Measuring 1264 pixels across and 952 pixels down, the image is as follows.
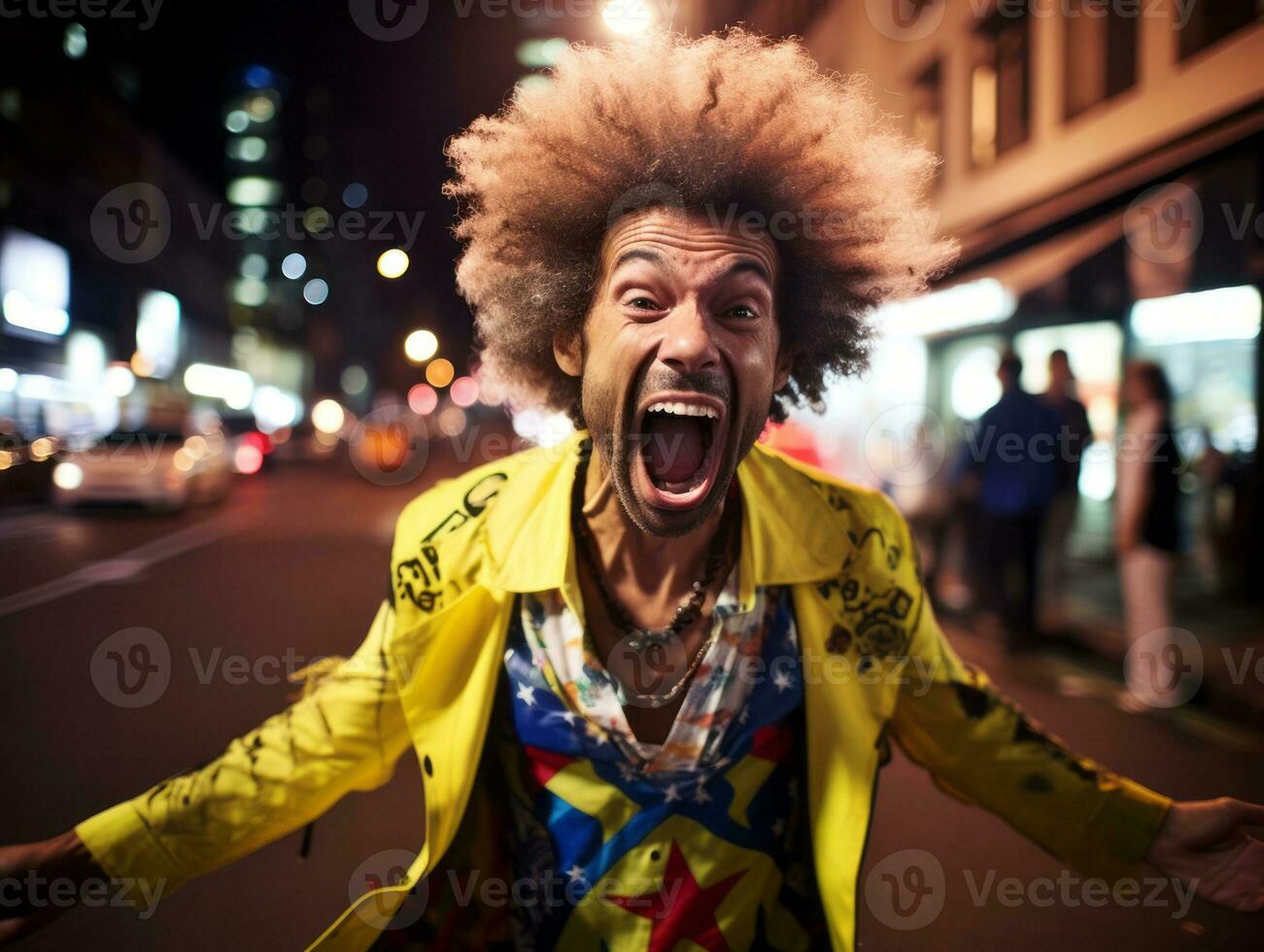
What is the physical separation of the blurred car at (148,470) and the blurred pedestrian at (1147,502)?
5518mm

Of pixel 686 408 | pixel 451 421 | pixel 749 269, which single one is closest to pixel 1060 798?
pixel 686 408

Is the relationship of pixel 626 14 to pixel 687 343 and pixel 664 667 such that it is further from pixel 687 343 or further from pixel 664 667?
pixel 664 667

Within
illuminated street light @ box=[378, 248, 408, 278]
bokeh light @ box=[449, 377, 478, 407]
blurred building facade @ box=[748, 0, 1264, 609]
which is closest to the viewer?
illuminated street light @ box=[378, 248, 408, 278]

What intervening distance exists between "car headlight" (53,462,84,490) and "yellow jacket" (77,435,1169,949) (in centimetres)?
188

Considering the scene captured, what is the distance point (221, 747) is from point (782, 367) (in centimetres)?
219

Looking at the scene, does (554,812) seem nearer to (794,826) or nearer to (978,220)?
(794,826)

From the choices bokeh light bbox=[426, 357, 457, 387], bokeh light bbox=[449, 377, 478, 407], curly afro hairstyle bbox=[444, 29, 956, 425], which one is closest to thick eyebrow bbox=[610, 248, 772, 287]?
curly afro hairstyle bbox=[444, 29, 956, 425]

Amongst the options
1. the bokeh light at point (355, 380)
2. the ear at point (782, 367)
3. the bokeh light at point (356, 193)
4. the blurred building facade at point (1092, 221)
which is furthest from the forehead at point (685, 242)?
the bokeh light at point (355, 380)

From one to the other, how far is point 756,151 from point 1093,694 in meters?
4.86

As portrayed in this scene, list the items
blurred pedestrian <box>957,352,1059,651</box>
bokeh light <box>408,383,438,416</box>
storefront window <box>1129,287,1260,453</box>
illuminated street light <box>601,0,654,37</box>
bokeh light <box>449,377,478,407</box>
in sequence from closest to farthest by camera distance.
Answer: illuminated street light <box>601,0,654,37</box> → blurred pedestrian <box>957,352,1059,651</box> → storefront window <box>1129,287,1260,453</box> → bokeh light <box>449,377,478,407</box> → bokeh light <box>408,383,438,416</box>

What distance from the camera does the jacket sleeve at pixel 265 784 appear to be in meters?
1.57

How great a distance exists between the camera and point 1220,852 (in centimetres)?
165

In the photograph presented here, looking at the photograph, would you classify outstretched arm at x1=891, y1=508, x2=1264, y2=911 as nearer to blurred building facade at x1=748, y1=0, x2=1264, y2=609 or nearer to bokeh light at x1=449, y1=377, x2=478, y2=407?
blurred building facade at x1=748, y1=0, x2=1264, y2=609

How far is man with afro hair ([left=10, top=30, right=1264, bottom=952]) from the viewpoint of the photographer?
1.64 m
